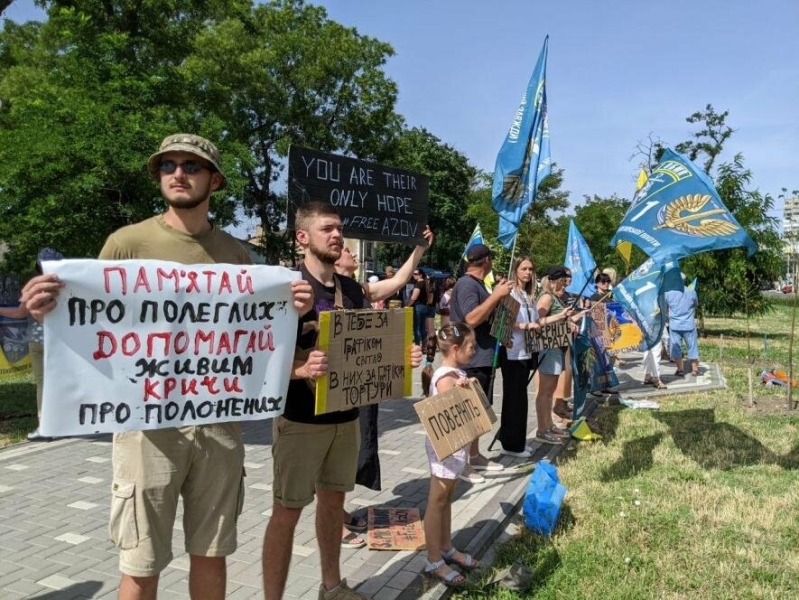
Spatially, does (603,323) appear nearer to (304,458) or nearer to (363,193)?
(363,193)

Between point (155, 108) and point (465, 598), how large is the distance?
259 inches

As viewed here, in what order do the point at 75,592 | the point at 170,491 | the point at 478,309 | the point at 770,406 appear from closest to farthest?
the point at 170,491 < the point at 75,592 < the point at 478,309 < the point at 770,406

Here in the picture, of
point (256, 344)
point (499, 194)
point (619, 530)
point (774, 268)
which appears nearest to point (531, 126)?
point (499, 194)

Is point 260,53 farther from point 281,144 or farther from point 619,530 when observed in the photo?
point 619,530

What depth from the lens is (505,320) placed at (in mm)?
6008

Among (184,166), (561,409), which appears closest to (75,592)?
(184,166)

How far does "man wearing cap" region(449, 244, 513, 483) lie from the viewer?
548 centimetres

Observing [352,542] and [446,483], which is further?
[352,542]

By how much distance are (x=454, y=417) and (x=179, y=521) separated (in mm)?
2413

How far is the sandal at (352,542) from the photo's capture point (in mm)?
4281

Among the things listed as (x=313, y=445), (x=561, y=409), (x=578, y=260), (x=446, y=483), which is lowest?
(x=561, y=409)

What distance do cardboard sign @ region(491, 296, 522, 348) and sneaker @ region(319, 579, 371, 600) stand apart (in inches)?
116

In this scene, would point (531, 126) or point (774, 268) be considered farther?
point (774, 268)

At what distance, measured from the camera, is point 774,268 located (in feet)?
66.0
